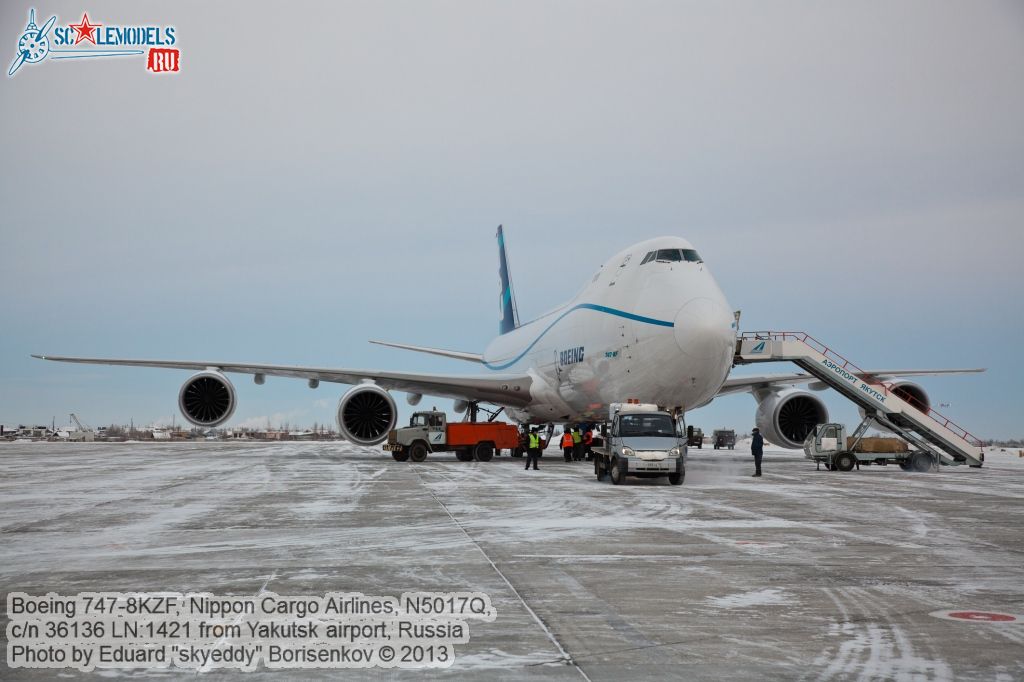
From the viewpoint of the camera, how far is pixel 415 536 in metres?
10.3

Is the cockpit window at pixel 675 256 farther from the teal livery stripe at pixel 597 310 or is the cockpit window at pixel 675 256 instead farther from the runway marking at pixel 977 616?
the runway marking at pixel 977 616

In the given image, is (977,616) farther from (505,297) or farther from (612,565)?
(505,297)

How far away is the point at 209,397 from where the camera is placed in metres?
30.6

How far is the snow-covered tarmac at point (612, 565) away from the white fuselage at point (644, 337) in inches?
232

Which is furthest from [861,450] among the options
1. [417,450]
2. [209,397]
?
[209,397]

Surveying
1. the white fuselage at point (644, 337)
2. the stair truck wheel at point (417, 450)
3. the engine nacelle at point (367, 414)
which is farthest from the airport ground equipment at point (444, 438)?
the white fuselage at point (644, 337)

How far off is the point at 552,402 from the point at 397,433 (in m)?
5.39

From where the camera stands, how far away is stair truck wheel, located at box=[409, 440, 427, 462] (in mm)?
31438

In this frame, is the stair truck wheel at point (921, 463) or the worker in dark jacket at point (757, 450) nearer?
the worker in dark jacket at point (757, 450)

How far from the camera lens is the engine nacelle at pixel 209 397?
30.4 metres

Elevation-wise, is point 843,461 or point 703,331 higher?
point 703,331

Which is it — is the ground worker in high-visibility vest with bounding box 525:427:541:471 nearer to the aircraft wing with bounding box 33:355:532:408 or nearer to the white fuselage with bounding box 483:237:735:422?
the white fuselage with bounding box 483:237:735:422

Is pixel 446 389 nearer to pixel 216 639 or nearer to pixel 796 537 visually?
pixel 796 537

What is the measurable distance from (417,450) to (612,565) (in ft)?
77.5
